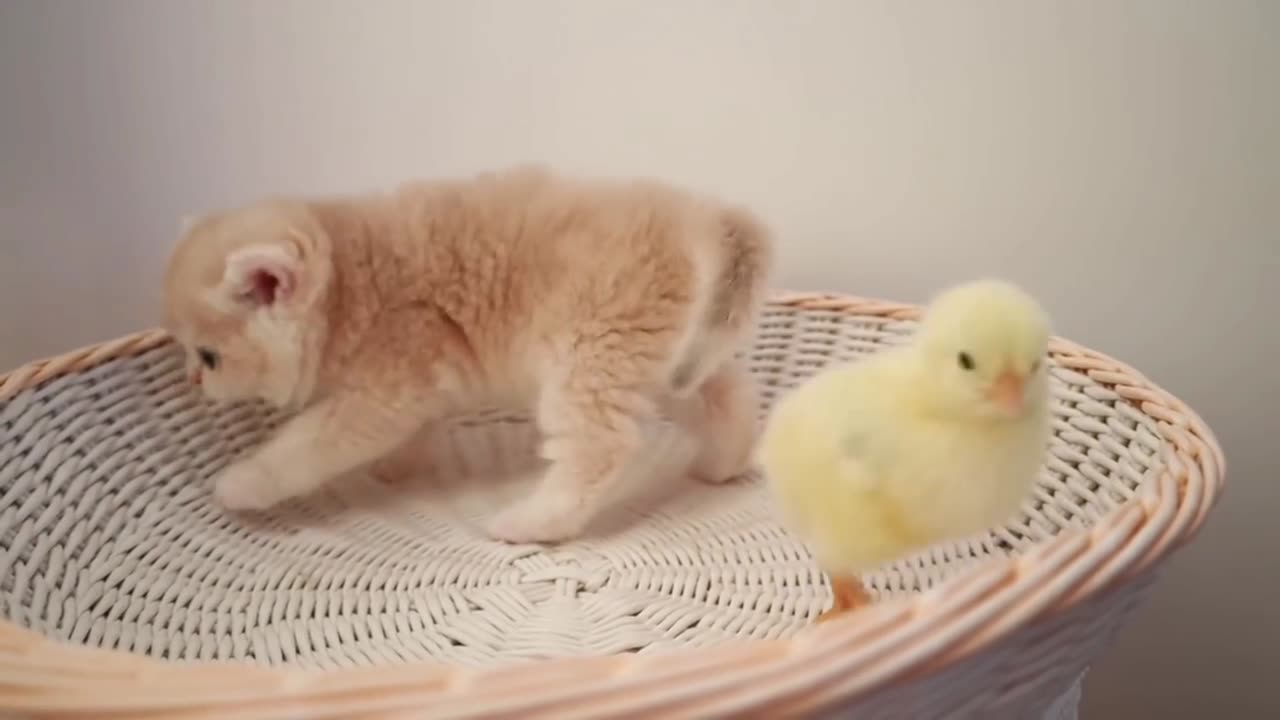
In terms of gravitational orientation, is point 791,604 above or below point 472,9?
below

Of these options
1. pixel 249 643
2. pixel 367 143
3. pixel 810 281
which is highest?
pixel 367 143

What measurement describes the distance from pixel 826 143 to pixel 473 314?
1.72ft

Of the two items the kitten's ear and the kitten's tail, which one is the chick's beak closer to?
the kitten's tail

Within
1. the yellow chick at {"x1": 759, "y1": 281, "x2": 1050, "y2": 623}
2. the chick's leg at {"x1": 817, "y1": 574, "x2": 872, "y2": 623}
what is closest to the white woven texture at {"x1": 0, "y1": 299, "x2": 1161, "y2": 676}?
the chick's leg at {"x1": 817, "y1": 574, "x2": 872, "y2": 623}

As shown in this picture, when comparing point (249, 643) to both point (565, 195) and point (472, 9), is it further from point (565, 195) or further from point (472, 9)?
point (472, 9)

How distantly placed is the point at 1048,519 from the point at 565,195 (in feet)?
1.93

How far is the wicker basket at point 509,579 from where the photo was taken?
463 millimetres

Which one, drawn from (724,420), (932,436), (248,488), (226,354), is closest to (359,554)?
(248,488)

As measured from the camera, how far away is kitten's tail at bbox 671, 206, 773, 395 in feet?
3.14

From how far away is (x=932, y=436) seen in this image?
623 mm

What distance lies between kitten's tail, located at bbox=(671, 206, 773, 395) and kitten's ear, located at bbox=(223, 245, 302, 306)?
16.0 inches

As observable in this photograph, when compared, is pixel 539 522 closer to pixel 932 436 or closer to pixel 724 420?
pixel 724 420

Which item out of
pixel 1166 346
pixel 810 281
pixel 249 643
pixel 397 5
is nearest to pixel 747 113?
pixel 810 281

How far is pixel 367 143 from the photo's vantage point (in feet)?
4.48
